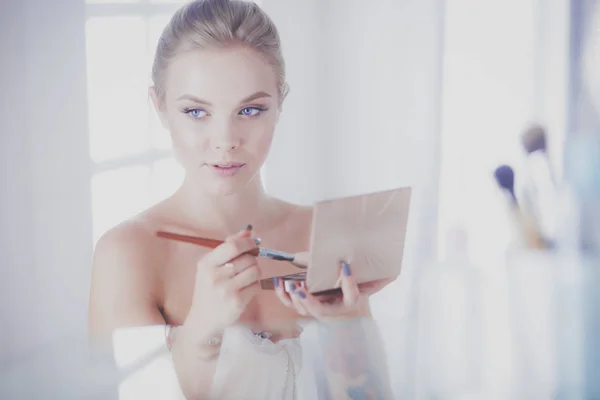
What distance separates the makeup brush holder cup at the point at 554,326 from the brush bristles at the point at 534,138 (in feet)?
0.50

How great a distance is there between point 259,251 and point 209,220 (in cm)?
8

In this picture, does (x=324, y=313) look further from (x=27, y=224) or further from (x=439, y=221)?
(x=27, y=224)

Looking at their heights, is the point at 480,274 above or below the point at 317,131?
below

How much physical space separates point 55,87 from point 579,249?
76cm

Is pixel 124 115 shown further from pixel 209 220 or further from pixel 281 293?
pixel 281 293

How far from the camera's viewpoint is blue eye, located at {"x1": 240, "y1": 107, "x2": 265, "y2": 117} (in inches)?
33.6

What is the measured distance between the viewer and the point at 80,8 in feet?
2.79

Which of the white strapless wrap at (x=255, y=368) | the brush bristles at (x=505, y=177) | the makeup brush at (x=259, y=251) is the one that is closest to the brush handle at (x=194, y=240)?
the makeup brush at (x=259, y=251)

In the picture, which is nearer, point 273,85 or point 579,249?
point 273,85

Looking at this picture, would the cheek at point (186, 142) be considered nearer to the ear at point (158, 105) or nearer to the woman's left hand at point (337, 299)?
the ear at point (158, 105)

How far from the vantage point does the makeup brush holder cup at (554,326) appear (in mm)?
993

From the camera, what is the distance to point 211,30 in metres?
0.83

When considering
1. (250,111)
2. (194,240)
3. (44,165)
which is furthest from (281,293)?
(44,165)

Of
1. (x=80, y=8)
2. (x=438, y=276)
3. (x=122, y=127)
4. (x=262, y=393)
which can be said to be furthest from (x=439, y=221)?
(x=80, y=8)
